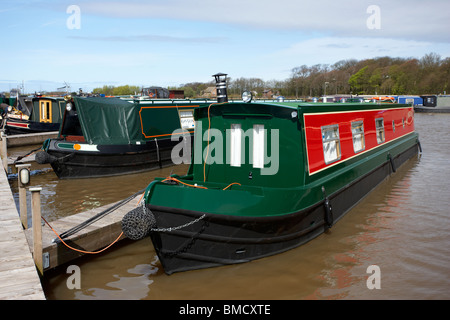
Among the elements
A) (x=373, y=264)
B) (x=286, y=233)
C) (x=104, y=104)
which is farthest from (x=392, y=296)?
(x=104, y=104)

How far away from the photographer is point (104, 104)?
12086 millimetres

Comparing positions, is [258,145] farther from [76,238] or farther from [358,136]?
[358,136]

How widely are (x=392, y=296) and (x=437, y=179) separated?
814cm

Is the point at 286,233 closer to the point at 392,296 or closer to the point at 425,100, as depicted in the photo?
the point at 392,296

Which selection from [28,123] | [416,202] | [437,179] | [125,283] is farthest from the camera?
[28,123]

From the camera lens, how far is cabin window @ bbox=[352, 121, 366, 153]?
8898 mm

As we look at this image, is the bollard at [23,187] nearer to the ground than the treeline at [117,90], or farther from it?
nearer to the ground

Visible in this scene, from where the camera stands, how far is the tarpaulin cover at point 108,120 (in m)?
11.8

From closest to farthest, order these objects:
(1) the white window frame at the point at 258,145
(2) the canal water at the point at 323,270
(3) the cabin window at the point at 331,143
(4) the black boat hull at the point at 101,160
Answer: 1. (2) the canal water at the point at 323,270
2. (1) the white window frame at the point at 258,145
3. (3) the cabin window at the point at 331,143
4. (4) the black boat hull at the point at 101,160

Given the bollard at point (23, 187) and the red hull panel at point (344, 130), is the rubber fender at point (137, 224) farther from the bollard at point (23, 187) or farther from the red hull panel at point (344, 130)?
the red hull panel at point (344, 130)

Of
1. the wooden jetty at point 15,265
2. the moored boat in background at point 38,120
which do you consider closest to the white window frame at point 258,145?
the wooden jetty at point 15,265

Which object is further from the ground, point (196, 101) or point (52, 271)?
point (196, 101)

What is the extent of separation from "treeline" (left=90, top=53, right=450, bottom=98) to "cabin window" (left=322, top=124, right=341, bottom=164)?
49322 mm

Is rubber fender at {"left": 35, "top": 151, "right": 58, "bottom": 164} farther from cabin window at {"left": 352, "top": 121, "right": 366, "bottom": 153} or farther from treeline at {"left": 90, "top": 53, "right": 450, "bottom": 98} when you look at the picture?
treeline at {"left": 90, "top": 53, "right": 450, "bottom": 98}
